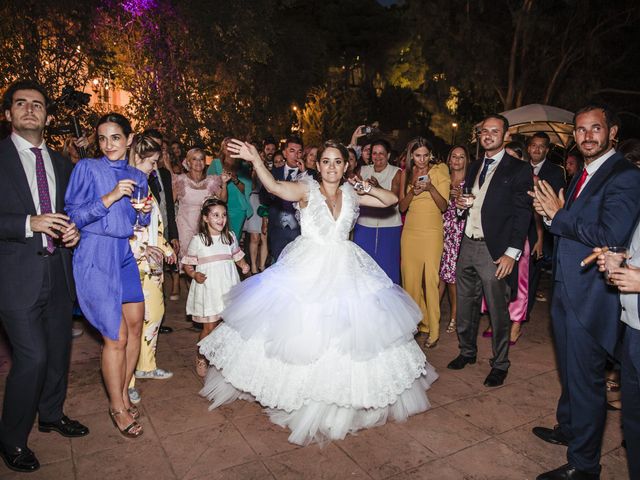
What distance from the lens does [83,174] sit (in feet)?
10.3

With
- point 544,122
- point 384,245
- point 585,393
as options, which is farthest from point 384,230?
point 544,122

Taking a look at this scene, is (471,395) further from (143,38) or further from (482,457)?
(143,38)

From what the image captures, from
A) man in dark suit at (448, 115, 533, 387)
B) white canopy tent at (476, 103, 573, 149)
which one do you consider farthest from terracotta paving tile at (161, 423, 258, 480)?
white canopy tent at (476, 103, 573, 149)

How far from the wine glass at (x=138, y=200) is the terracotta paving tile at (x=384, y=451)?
2194mm

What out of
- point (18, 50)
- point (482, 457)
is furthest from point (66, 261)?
point (18, 50)

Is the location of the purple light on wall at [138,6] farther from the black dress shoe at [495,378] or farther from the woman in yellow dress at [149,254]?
the black dress shoe at [495,378]

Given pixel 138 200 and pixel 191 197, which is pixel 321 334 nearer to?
pixel 138 200

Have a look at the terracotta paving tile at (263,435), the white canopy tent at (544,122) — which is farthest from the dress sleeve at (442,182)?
the white canopy tent at (544,122)

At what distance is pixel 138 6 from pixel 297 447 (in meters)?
11.2

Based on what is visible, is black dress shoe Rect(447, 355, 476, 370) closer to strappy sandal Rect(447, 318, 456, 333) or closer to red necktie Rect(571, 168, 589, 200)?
strappy sandal Rect(447, 318, 456, 333)

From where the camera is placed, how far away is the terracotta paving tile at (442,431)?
3.38 meters

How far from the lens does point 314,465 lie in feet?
10.2

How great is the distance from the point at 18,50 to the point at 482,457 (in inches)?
403

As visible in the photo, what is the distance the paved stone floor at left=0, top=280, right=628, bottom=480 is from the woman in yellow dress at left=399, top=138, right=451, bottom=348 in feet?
3.62
